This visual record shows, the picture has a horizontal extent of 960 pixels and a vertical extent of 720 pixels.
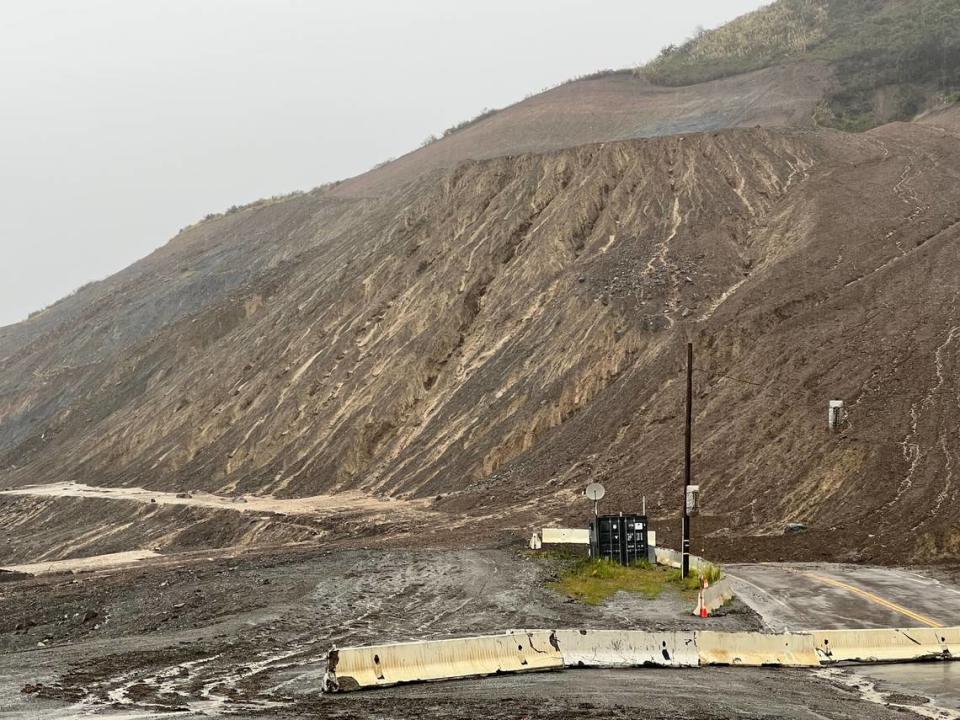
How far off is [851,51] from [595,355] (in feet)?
167

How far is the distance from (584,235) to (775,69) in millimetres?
35583

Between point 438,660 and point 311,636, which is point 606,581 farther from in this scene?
point 438,660

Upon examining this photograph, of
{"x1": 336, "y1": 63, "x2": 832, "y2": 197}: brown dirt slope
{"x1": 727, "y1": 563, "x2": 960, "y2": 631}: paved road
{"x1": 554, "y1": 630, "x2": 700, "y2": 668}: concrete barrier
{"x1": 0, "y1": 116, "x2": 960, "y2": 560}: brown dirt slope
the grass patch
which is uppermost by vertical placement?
{"x1": 336, "y1": 63, "x2": 832, "y2": 197}: brown dirt slope

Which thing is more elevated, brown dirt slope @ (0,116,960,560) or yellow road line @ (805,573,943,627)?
brown dirt slope @ (0,116,960,560)

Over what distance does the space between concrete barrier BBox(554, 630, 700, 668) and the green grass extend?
5.56m

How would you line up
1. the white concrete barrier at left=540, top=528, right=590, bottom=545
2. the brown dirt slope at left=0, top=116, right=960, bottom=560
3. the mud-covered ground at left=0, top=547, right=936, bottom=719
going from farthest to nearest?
the brown dirt slope at left=0, top=116, right=960, bottom=560, the white concrete barrier at left=540, top=528, right=590, bottom=545, the mud-covered ground at left=0, top=547, right=936, bottom=719

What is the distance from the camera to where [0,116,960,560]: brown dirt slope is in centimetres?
3459

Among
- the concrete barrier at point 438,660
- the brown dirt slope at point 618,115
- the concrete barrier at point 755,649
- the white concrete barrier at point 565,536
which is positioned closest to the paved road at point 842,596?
the concrete barrier at point 755,649

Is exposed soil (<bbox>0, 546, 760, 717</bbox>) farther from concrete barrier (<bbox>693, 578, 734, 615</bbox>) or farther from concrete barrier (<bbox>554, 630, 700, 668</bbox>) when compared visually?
concrete barrier (<bbox>554, 630, 700, 668</bbox>)

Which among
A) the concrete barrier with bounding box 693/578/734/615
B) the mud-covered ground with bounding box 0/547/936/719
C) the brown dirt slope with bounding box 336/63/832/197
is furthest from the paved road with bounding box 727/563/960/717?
the brown dirt slope with bounding box 336/63/832/197

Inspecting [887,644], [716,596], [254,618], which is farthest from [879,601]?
[254,618]

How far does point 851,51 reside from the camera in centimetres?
8606

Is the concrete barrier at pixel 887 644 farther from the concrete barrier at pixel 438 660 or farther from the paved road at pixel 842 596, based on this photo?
the concrete barrier at pixel 438 660

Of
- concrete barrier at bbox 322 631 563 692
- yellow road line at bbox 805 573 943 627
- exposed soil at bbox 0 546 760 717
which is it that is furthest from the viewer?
yellow road line at bbox 805 573 943 627
